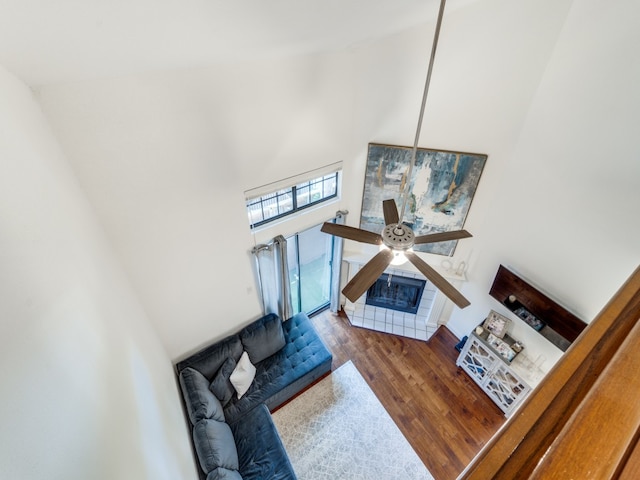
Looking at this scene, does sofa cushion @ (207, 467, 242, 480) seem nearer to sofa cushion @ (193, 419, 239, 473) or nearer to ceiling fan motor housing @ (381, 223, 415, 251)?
A: sofa cushion @ (193, 419, 239, 473)

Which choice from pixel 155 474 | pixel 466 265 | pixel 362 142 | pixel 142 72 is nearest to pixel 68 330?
pixel 155 474

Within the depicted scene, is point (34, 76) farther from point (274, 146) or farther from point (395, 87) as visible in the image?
point (395, 87)

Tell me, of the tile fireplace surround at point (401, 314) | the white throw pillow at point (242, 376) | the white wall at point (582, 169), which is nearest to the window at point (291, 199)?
the tile fireplace surround at point (401, 314)

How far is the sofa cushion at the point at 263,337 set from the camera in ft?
14.4

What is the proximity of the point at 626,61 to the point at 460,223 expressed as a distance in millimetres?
2243

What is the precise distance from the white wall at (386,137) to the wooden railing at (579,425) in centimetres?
292

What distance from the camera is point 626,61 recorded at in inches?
98.8

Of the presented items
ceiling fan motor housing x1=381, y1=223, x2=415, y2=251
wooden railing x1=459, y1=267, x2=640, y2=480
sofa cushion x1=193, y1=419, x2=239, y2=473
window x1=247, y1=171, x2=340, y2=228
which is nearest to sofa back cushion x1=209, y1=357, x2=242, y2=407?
sofa cushion x1=193, y1=419, x2=239, y2=473

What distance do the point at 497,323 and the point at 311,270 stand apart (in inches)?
149

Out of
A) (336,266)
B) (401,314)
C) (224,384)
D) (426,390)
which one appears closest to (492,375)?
(426,390)

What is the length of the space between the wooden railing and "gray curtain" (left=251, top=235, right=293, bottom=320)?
3.40 metres

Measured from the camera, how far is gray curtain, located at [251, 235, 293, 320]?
A: 3.99 metres

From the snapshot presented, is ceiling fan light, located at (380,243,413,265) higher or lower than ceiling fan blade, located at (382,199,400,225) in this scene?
lower

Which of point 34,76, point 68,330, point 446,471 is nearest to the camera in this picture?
point 68,330
